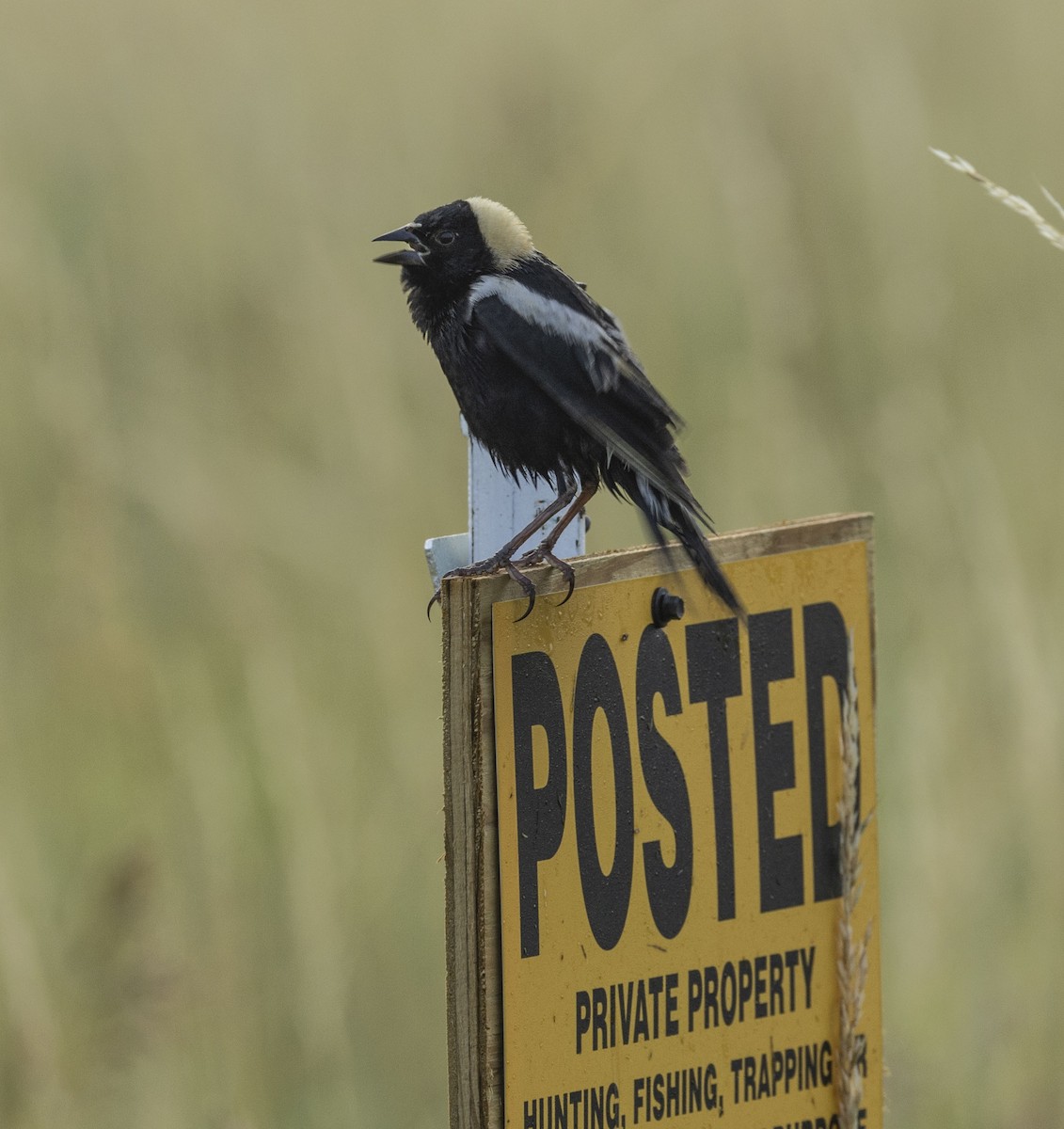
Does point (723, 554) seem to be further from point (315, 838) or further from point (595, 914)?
point (315, 838)

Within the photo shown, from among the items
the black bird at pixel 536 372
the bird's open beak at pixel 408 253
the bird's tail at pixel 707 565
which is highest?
the bird's open beak at pixel 408 253

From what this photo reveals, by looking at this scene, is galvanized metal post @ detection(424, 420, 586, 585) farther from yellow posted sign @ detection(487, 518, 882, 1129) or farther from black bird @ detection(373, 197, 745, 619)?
yellow posted sign @ detection(487, 518, 882, 1129)

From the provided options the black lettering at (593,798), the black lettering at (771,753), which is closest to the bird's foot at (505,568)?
the black lettering at (593,798)

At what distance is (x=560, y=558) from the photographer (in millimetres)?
2271

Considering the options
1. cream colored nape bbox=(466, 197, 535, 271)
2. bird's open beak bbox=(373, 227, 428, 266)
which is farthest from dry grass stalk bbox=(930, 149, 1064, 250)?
bird's open beak bbox=(373, 227, 428, 266)

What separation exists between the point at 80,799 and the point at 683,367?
177 centimetres

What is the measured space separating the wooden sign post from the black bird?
0.59 ft

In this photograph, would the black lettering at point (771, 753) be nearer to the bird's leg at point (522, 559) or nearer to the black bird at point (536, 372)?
the black bird at point (536, 372)

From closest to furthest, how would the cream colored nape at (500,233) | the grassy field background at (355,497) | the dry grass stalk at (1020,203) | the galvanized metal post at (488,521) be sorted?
the dry grass stalk at (1020,203), the galvanized metal post at (488,521), the cream colored nape at (500,233), the grassy field background at (355,497)

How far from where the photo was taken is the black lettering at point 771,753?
7.22ft

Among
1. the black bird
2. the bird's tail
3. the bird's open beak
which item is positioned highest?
the bird's open beak

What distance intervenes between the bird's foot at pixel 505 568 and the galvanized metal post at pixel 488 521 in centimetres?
2

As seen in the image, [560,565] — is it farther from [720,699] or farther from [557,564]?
[720,699]

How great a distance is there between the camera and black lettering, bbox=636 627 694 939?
6.76 feet
